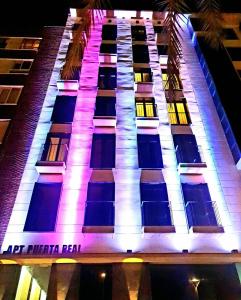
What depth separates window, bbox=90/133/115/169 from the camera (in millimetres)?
13562

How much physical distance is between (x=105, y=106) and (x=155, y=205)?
7.08 metres

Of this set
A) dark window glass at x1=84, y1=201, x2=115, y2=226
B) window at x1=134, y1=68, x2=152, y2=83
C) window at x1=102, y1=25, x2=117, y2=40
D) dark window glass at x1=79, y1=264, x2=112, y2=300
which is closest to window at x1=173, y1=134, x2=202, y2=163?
→ dark window glass at x1=84, y1=201, x2=115, y2=226

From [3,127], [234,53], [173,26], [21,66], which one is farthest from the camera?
[234,53]

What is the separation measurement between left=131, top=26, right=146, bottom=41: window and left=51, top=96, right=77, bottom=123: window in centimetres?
832

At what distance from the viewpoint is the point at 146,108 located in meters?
16.5

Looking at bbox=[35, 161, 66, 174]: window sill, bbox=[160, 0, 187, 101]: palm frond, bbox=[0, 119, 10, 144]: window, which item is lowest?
bbox=[160, 0, 187, 101]: palm frond

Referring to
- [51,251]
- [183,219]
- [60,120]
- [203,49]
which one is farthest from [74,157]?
[203,49]

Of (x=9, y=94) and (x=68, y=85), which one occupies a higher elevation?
(x=68, y=85)

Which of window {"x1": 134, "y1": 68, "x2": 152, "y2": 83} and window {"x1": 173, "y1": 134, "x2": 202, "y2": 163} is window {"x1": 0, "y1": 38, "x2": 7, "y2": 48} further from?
window {"x1": 173, "y1": 134, "x2": 202, "y2": 163}

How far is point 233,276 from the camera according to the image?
10195 mm

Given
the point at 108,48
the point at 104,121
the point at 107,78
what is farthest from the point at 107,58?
the point at 104,121

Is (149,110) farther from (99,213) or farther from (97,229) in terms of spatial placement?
(97,229)

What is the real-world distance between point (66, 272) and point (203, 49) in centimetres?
1626

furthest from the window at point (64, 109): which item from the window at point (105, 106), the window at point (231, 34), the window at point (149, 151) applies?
the window at point (231, 34)
